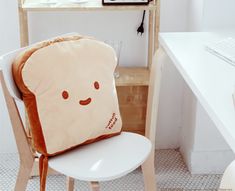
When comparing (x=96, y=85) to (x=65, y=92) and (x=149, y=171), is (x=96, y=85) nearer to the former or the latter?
(x=65, y=92)

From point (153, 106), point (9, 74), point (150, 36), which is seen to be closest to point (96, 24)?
point (150, 36)

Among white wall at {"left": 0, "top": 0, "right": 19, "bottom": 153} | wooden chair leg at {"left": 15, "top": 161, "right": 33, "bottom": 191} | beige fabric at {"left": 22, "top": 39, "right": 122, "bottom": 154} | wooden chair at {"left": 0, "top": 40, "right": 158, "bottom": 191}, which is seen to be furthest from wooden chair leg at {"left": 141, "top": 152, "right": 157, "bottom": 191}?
white wall at {"left": 0, "top": 0, "right": 19, "bottom": 153}

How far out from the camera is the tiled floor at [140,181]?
7.77 ft

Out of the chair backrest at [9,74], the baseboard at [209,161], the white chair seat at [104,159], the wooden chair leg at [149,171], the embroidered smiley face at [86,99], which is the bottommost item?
the baseboard at [209,161]

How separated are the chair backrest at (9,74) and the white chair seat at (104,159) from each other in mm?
266

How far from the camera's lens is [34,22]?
8.01ft

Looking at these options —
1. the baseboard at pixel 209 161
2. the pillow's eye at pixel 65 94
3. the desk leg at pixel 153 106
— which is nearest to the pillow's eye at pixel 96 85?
Answer: the pillow's eye at pixel 65 94

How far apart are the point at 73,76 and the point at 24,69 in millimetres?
178

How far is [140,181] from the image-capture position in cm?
242

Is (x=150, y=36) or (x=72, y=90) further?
(x=150, y=36)

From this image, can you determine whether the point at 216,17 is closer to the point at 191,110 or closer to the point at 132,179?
the point at 191,110

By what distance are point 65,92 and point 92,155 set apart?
0.25 m

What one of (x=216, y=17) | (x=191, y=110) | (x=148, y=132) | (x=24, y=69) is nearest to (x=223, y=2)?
(x=216, y=17)

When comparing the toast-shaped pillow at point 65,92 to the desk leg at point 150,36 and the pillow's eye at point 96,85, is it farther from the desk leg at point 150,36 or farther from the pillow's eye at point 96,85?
the desk leg at point 150,36
